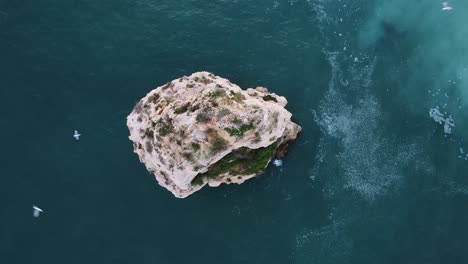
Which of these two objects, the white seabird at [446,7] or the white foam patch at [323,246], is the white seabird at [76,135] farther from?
the white seabird at [446,7]

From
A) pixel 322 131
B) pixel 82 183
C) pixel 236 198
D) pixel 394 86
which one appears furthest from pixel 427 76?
pixel 82 183

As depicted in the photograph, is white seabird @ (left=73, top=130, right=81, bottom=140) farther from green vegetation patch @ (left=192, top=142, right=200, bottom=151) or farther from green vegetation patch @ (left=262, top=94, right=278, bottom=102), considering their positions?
green vegetation patch @ (left=262, top=94, right=278, bottom=102)

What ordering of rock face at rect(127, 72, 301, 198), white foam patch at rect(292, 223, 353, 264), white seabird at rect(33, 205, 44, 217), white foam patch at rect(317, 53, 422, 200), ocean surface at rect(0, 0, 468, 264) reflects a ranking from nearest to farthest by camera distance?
rock face at rect(127, 72, 301, 198), white foam patch at rect(292, 223, 353, 264), ocean surface at rect(0, 0, 468, 264), white seabird at rect(33, 205, 44, 217), white foam patch at rect(317, 53, 422, 200)

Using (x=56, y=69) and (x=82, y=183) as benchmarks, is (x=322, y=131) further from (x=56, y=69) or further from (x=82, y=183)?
(x=56, y=69)

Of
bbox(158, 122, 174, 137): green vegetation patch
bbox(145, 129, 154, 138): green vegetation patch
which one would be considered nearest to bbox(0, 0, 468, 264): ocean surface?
bbox(145, 129, 154, 138): green vegetation patch

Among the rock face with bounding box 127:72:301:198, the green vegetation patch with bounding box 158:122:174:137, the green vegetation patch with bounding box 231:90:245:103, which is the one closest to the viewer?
the rock face with bounding box 127:72:301:198

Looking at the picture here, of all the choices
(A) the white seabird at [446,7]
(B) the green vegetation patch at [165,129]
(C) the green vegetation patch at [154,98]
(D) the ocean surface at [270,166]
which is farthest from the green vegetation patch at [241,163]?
(A) the white seabird at [446,7]

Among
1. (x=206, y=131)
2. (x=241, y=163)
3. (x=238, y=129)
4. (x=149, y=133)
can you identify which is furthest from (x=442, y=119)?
(x=149, y=133)
